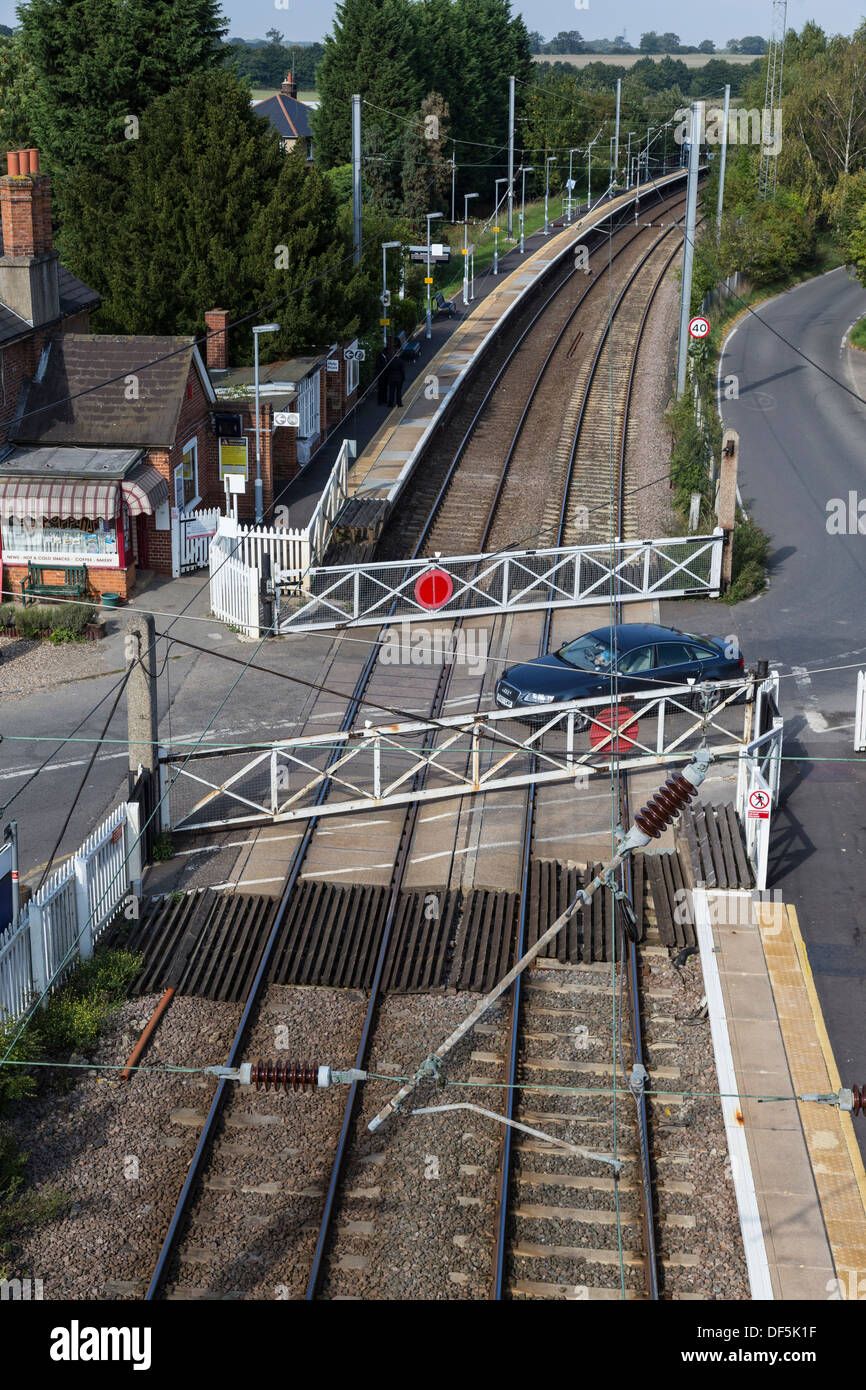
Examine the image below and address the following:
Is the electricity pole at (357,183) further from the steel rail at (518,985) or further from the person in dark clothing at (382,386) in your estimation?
the steel rail at (518,985)

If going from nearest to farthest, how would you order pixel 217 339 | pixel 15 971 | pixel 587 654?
pixel 15 971 < pixel 587 654 < pixel 217 339

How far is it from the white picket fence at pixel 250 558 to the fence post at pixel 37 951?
11749 mm

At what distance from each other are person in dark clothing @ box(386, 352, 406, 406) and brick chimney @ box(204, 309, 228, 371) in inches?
272

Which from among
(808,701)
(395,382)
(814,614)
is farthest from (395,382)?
(808,701)

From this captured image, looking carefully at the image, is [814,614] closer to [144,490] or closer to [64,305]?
[144,490]

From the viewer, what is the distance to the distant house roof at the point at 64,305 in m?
27.6

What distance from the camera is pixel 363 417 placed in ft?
127

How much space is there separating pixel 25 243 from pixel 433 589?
10462mm

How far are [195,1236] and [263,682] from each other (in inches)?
494

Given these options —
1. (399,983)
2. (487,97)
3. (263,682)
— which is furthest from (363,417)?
(487,97)

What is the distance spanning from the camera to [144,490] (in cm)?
2667

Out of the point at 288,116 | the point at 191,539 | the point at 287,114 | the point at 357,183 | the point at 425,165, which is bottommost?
the point at 191,539

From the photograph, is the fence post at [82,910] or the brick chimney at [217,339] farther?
the brick chimney at [217,339]

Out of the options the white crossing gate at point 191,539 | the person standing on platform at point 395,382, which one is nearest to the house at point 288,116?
the person standing on platform at point 395,382
